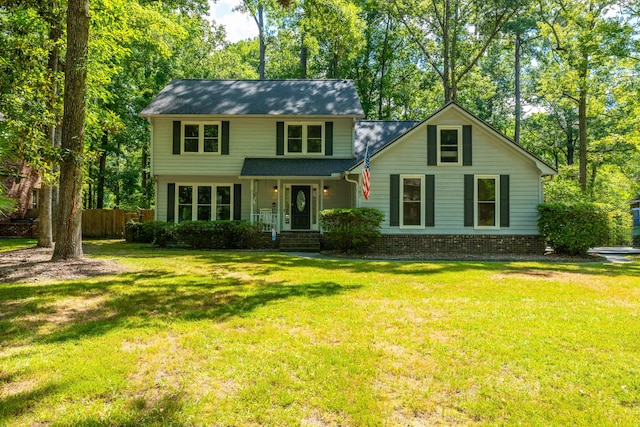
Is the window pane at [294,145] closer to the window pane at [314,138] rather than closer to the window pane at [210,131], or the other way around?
the window pane at [314,138]

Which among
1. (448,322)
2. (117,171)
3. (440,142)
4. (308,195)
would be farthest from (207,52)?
(448,322)

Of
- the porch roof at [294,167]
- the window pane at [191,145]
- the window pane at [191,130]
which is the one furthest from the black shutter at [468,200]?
the window pane at [191,130]

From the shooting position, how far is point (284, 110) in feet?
55.9

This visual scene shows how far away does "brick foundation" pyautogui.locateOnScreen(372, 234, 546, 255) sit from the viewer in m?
13.9

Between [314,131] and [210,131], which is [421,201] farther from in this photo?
[210,131]

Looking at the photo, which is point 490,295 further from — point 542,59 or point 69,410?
point 542,59

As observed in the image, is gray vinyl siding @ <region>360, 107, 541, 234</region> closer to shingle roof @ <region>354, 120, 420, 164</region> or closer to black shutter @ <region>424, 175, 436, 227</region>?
black shutter @ <region>424, 175, 436, 227</region>

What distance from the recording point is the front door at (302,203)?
1712 cm

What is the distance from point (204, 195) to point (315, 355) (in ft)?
48.3

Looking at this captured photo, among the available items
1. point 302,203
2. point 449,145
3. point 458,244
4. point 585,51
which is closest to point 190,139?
point 302,203

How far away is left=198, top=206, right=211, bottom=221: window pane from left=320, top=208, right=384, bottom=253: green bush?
614 centimetres

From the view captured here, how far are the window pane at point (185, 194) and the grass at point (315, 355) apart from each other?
10812 mm

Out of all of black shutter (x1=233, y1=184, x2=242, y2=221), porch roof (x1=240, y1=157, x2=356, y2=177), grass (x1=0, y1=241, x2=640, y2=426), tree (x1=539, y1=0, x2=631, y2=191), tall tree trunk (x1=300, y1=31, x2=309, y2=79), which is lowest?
grass (x1=0, y1=241, x2=640, y2=426)

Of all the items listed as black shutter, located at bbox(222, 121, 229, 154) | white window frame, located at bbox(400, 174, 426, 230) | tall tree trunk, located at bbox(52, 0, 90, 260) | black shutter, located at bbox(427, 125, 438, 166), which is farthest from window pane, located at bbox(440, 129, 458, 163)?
tall tree trunk, located at bbox(52, 0, 90, 260)
